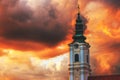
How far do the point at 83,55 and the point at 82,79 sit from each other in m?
6.81

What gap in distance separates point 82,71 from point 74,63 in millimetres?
3307

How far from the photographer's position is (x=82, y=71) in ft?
651

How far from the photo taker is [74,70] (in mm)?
199375

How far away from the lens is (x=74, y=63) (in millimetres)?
199750

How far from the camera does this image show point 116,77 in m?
197

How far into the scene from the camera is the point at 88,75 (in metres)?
200

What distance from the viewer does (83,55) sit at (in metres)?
200

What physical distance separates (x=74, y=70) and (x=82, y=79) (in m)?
3.62

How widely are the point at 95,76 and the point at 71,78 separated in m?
6.70

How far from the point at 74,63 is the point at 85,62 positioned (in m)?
3.00

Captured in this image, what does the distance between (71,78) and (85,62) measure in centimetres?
596

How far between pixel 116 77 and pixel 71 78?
39.7ft

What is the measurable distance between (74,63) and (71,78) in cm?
444

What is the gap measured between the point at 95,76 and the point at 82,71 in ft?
13.0
